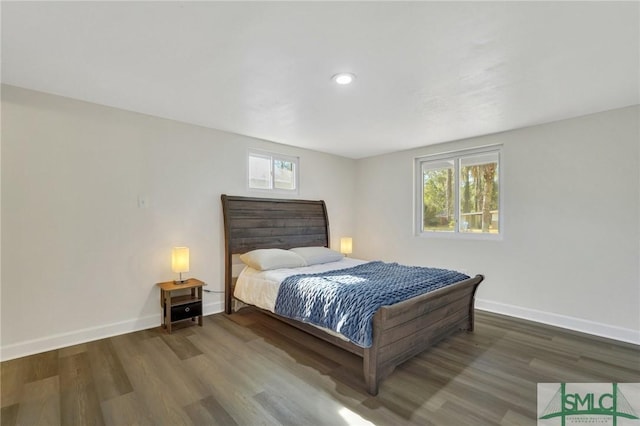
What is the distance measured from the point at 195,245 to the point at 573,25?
13.0ft

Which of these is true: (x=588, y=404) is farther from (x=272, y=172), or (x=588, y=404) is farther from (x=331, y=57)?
(x=272, y=172)

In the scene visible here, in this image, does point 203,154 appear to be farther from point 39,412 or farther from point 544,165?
point 544,165

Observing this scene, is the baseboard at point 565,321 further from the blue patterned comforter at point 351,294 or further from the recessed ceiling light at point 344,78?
the recessed ceiling light at point 344,78

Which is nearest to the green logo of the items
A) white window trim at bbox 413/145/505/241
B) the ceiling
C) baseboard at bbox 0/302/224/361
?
white window trim at bbox 413/145/505/241

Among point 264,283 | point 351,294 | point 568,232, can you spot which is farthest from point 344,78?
point 568,232

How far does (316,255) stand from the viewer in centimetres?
414

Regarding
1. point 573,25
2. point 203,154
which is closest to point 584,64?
point 573,25

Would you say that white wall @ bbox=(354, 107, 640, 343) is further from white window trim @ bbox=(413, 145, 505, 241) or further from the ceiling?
the ceiling

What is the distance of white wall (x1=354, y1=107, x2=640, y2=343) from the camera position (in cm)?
306

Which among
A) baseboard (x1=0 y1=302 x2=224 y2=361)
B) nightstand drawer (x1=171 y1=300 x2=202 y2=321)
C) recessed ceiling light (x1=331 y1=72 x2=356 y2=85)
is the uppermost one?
recessed ceiling light (x1=331 y1=72 x2=356 y2=85)

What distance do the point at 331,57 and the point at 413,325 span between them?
2.21 metres

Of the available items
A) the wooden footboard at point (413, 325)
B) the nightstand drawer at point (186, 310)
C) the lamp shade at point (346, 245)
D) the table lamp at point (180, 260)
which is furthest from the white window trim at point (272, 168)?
the wooden footboard at point (413, 325)

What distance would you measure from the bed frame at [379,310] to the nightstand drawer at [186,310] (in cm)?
51

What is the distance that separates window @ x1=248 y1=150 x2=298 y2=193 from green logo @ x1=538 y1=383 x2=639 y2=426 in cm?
377
